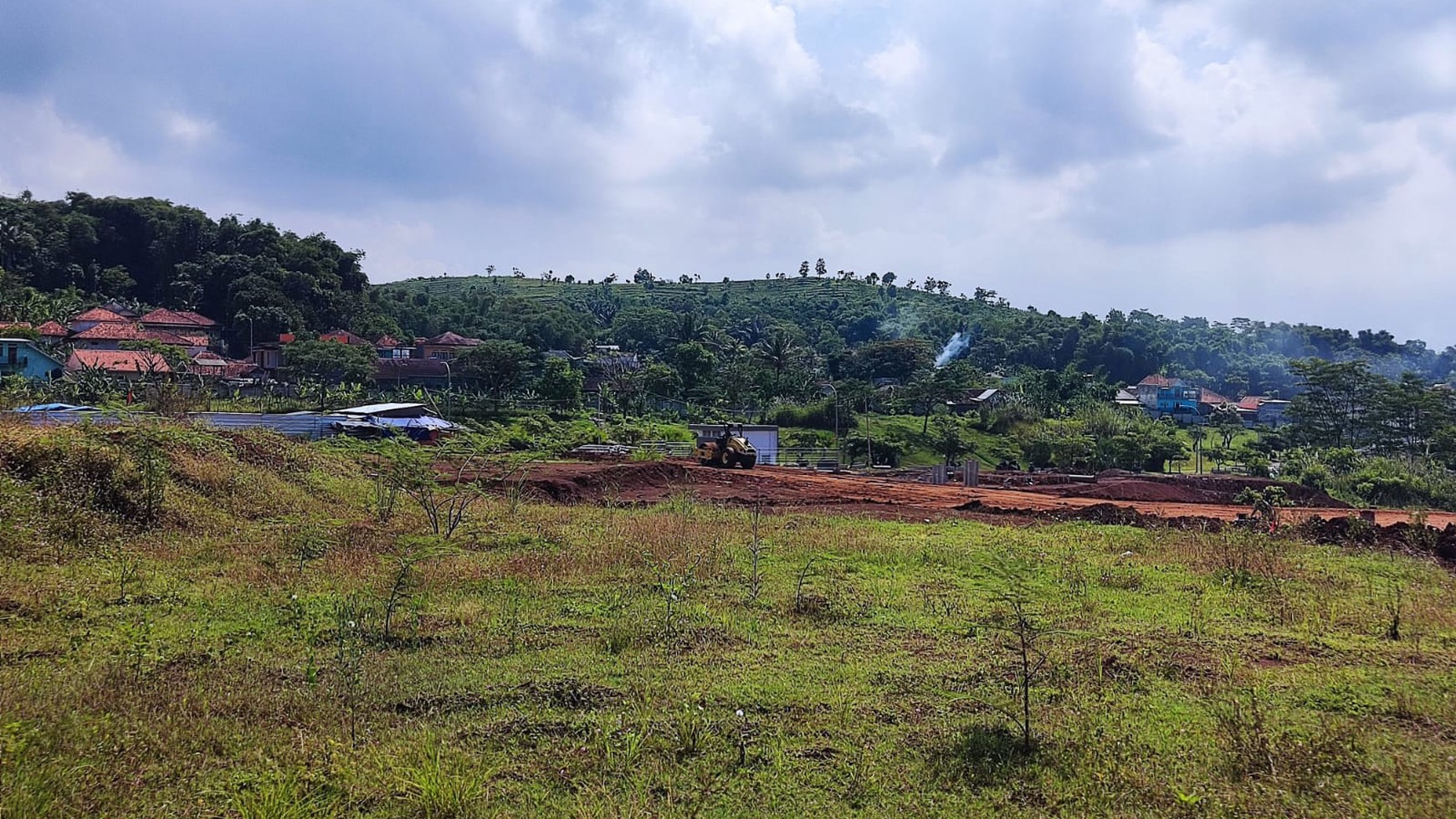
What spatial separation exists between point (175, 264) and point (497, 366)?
40395 millimetres

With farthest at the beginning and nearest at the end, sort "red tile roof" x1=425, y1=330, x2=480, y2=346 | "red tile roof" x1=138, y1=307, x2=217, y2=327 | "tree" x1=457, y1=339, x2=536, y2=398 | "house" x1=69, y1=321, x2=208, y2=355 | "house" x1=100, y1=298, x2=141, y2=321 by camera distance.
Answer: "red tile roof" x1=425, y1=330, x2=480, y2=346 → "house" x1=100, y1=298, x2=141, y2=321 → "red tile roof" x1=138, y1=307, x2=217, y2=327 → "tree" x1=457, y1=339, x2=536, y2=398 → "house" x1=69, y1=321, x2=208, y2=355

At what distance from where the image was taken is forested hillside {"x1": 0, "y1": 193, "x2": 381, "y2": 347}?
239 ft

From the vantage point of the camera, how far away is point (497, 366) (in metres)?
60.8

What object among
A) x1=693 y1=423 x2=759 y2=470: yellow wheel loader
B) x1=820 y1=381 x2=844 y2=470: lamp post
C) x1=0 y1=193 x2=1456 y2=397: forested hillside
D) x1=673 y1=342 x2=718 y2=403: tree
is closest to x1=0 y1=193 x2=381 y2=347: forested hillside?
x1=0 y1=193 x2=1456 y2=397: forested hillside

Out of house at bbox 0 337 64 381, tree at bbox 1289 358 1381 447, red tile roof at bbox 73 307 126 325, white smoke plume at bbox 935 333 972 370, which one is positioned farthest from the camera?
white smoke plume at bbox 935 333 972 370

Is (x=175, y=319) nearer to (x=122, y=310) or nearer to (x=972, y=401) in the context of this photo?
(x=122, y=310)

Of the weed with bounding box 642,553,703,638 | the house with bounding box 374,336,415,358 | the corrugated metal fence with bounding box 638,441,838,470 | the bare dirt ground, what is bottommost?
the corrugated metal fence with bounding box 638,441,838,470

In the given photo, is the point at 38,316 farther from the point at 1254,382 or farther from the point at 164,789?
the point at 1254,382

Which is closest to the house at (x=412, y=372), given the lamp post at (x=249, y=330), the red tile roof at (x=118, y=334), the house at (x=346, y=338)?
the house at (x=346, y=338)

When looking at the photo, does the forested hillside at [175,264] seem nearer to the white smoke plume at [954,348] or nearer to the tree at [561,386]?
the tree at [561,386]

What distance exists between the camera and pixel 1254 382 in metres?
98.1

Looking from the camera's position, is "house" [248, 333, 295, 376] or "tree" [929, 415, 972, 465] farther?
"house" [248, 333, 295, 376]

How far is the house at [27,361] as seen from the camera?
159 ft

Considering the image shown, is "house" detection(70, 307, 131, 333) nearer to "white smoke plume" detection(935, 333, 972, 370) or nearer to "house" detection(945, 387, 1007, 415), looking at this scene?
"house" detection(945, 387, 1007, 415)
